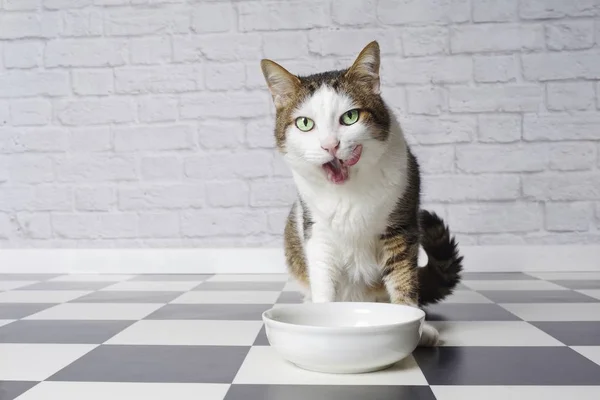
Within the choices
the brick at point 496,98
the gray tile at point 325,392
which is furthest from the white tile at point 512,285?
the gray tile at point 325,392

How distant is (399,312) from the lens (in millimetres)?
1020

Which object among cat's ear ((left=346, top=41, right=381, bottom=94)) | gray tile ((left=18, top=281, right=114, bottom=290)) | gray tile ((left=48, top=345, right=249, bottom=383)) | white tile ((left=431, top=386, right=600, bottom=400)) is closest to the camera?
white tile ((left=431, top=386, right=600, bottom=400))

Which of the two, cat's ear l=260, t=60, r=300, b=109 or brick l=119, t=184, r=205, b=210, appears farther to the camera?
brick l=119, t=184, r=205, b=210

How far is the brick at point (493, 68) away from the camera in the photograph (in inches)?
84.5

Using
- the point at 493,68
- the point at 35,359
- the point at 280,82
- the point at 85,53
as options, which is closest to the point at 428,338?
the point at 280,82

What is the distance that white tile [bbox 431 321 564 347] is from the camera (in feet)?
3.57

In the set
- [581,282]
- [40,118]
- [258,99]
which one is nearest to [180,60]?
[258,99]

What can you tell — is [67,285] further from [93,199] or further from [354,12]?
[354,12]

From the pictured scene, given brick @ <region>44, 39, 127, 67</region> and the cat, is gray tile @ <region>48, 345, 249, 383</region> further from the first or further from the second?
brick @ <region>44, 39, 127, 67</region>

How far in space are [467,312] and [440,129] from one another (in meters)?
0.93

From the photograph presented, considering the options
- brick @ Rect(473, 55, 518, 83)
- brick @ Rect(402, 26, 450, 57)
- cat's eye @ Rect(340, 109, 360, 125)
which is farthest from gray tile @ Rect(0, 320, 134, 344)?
brick @ Rect(473, 55, 518, 83)

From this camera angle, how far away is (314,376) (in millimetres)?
881

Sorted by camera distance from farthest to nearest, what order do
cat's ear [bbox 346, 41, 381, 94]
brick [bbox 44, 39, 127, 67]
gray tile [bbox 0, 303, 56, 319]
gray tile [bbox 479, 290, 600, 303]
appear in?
brick [bbox 44, 39, 127, 67], gray tile [bbox 479, 290, 600, 303], gray tile [bbox 0, 303, 56, 319], cat's ear [bbox 346, 41, 381, 94]

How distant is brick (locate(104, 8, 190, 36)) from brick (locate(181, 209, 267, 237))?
28.7 inches
